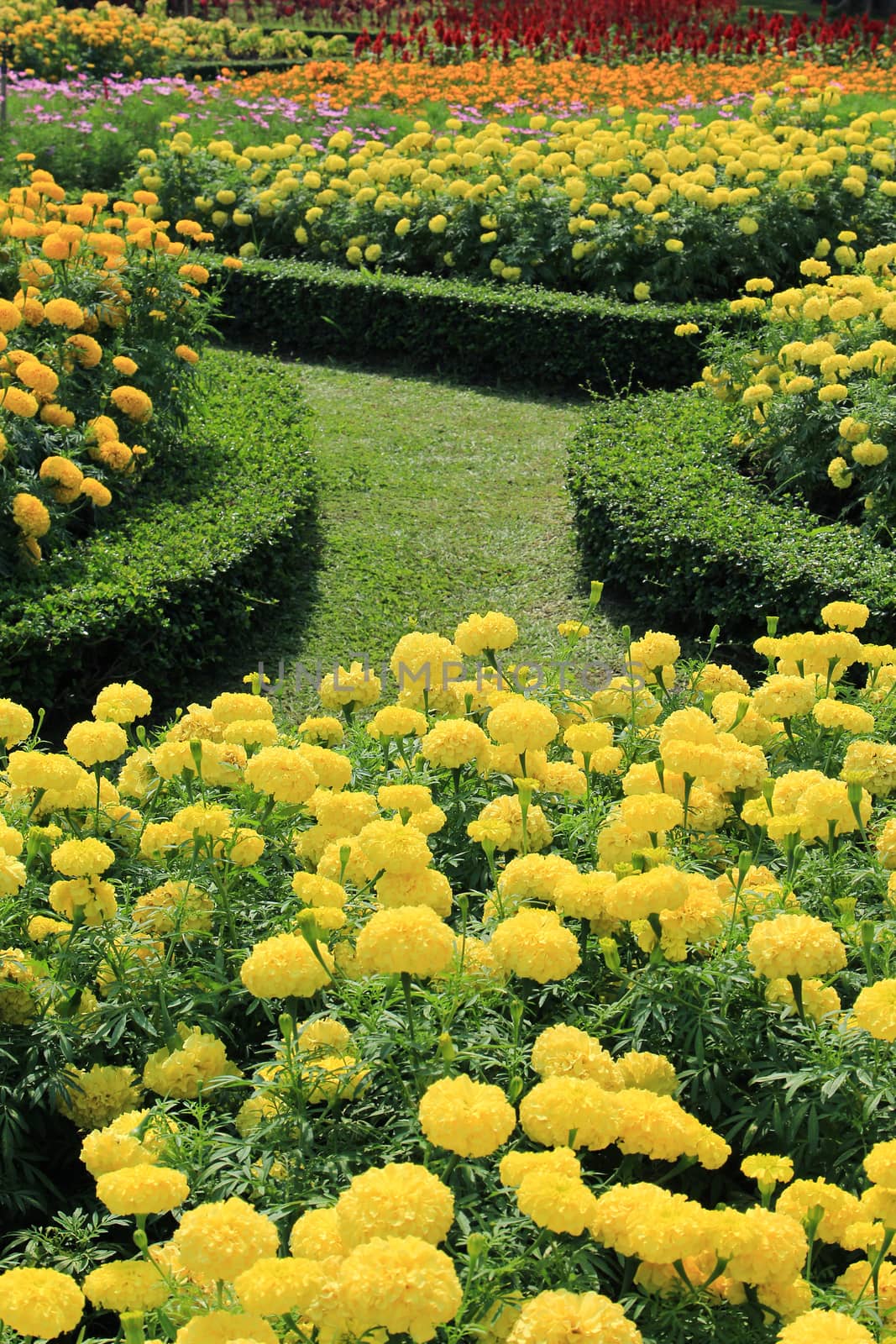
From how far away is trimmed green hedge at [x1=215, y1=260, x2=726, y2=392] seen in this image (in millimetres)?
9008

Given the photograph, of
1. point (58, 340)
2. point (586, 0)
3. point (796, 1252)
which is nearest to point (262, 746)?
point (796, 1252)

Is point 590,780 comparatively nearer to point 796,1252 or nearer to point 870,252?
point 796,1252

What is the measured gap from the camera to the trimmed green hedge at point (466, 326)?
901 cm

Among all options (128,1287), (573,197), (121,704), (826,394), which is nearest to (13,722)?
(121,704)

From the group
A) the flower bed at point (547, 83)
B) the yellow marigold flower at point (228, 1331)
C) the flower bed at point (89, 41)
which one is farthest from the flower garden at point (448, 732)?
the flower bed at point (89, 41)

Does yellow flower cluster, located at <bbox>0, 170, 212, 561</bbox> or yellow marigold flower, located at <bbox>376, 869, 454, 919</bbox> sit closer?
yellow marigold flower, located at <bbox>376, 869, 454, 919</bbox>

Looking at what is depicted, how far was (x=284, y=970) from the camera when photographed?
2133 millimetres

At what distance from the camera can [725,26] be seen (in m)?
18.3

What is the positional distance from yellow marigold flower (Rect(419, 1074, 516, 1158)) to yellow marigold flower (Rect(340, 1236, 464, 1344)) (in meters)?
0.23

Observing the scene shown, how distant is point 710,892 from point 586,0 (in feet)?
65.8

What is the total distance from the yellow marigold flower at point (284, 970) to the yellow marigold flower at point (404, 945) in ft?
0.32

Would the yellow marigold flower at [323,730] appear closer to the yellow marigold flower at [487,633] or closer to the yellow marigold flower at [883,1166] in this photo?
the yellow marigold flower at [487,633]

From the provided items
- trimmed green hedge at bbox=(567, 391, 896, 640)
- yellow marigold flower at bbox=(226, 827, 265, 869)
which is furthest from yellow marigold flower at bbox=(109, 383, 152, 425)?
yellow marigold flower at bbox=(226, 827, 265, 869)

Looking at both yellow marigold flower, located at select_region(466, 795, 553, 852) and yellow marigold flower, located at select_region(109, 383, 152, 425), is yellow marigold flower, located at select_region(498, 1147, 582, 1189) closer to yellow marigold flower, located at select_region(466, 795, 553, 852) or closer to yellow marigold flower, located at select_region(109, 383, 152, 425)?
yellow marigold flower, located at select_region(466, 795, 553, 852)
